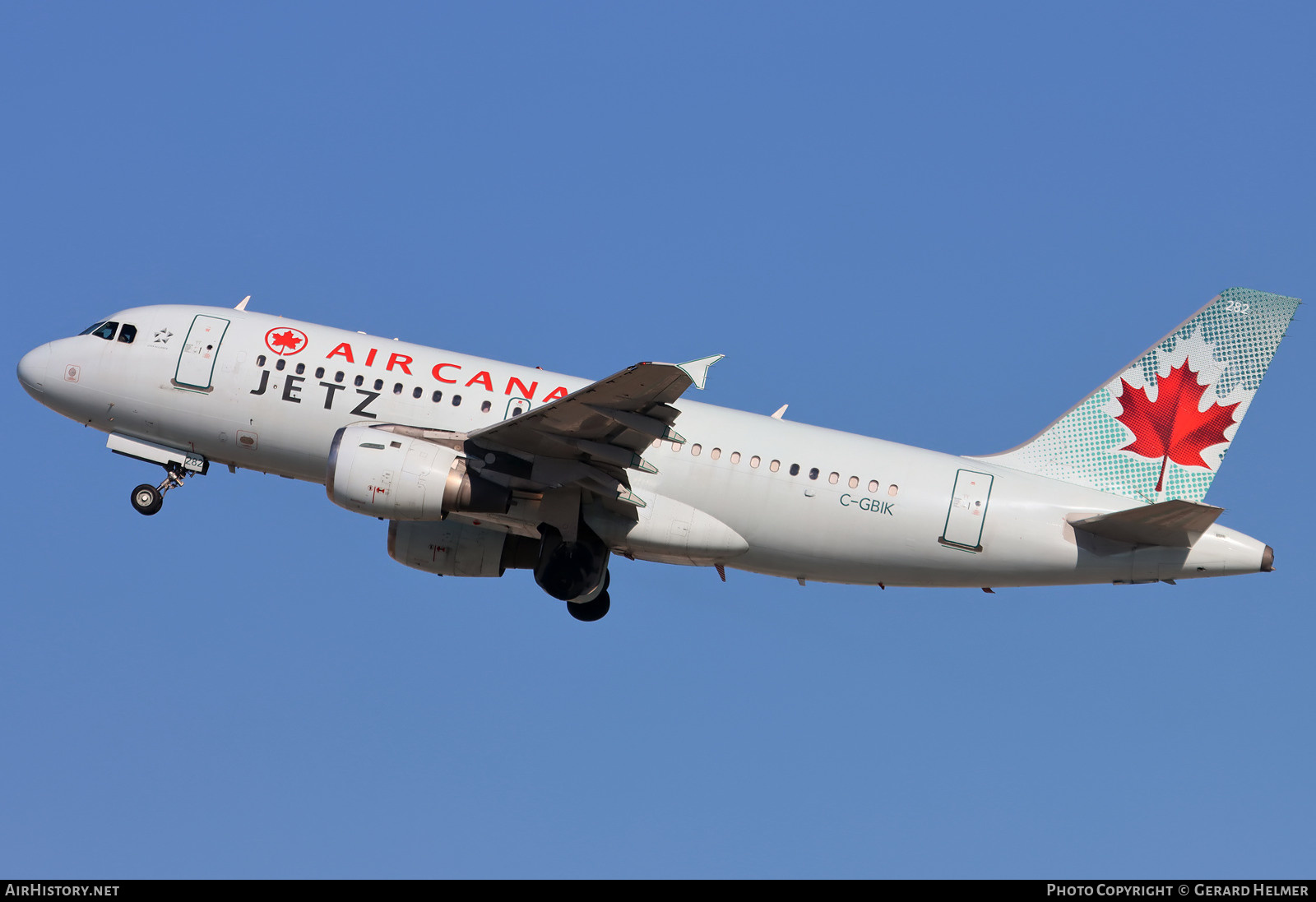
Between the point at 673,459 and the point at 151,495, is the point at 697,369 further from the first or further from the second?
the point at 151,495

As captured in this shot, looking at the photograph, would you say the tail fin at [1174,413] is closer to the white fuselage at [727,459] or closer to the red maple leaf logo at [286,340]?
the white fuselage at [727,459]

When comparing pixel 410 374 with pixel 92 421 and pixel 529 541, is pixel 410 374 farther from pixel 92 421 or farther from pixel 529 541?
pixel 92 421

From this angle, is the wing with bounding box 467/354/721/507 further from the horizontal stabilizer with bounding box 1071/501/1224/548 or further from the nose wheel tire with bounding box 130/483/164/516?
the horizontal stabilizer with bounding box 1071/501/1224/548

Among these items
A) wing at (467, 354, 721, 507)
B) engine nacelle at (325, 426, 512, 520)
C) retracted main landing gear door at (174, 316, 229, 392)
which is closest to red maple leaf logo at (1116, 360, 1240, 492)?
wing at (467, 354, 721, 507)

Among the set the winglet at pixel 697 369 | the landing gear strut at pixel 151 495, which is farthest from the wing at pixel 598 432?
the landing gear strut at pixel 151 495

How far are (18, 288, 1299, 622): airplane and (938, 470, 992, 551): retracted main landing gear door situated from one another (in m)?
0.04

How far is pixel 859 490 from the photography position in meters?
32.0

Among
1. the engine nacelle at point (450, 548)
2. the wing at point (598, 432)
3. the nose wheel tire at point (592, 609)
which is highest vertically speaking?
the wing at point (598, 432)

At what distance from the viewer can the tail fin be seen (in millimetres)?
33000

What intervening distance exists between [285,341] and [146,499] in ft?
16.2

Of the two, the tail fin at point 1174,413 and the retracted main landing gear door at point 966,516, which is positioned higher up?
the tail fin at point 1174,413

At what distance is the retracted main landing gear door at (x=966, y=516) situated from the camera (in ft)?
104

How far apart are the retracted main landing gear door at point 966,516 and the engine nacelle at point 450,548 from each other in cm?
1024
